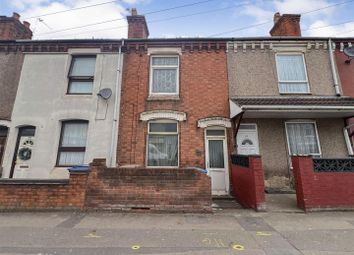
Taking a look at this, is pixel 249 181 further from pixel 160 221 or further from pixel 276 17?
pixel 276 17

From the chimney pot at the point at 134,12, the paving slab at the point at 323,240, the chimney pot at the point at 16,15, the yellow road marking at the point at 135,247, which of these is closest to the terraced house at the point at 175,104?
the chimney pot at the point at 16,15

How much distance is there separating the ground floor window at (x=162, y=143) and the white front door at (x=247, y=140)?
261 cm

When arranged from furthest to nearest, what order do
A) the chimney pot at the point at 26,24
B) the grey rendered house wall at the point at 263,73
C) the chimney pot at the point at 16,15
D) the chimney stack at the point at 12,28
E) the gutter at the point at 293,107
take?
the chimney pot at the point at 26,24
the chimney pot at the point at 16,15
the chimney stack at the point at 12,28
the grey rendered house wall at the point at 263,73
the gutter at the point at 293,107

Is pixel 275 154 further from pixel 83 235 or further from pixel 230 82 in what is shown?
pixel 83 235

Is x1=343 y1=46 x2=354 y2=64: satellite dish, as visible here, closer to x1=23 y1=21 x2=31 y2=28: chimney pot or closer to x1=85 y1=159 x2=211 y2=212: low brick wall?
x1=85 y1=159 x2=211 y2=212: low brick wall

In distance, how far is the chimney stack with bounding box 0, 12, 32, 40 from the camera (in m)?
9.88

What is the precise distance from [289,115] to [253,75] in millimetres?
2288

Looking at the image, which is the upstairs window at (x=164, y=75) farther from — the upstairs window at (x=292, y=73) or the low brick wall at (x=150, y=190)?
the upstairs window at (x=292, y=73)

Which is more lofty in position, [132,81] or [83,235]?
[132,81]

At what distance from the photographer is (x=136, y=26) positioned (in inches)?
396

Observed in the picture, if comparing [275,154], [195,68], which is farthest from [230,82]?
[275,154]

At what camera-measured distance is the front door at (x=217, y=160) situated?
8148 mm

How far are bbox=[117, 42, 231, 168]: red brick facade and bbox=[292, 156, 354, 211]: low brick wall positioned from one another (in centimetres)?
341

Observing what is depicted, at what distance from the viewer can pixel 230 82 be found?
9.06 metres
